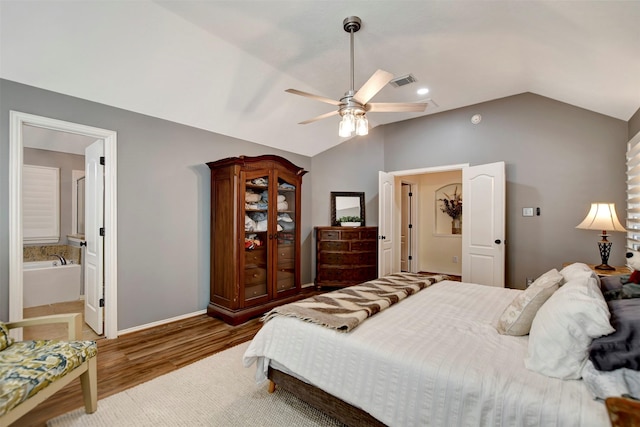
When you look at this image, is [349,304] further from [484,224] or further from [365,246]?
[484,224]

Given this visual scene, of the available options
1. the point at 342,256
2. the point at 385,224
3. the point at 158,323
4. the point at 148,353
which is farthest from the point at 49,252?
the point at 385,224

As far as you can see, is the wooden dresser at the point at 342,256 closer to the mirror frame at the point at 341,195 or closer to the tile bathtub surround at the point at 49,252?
the mirror frame at the point at 341,195

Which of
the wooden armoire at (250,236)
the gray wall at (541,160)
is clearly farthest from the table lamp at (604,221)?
the wooden armoire at (250,236)

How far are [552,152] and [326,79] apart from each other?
3.07 meters

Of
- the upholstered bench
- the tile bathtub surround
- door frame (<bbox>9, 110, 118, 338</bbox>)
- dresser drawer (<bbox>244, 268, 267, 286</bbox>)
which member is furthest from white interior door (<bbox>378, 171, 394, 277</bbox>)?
the tile bathtub surround

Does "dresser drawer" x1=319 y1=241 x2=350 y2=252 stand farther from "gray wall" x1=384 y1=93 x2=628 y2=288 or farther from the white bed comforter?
the white bed comforter

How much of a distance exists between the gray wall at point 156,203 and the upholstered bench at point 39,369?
4.06 ft

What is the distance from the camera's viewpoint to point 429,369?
1.29 m

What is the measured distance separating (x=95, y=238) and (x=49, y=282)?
1.79 metres

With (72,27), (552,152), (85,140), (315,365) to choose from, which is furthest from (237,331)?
(552,152)

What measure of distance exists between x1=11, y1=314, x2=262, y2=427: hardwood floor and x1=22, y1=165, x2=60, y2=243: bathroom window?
2683 millimetres

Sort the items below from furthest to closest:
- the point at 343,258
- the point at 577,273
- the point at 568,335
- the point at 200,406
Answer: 1. the point at 343,258
2. the point at 200,406
3. the point at 577,273
4. the point at 568,335

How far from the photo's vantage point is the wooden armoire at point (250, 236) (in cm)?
332

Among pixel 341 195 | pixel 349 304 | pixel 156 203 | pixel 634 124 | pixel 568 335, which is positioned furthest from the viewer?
pixel 341 195
